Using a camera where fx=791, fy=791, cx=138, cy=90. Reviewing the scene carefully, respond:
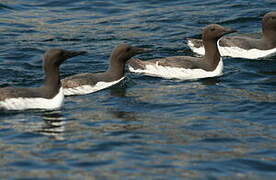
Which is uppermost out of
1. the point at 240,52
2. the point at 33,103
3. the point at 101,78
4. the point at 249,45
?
the point at 33,103

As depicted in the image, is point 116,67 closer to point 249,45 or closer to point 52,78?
point 52,78

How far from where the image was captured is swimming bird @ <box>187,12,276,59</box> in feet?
55.6

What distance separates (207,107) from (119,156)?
3021mm

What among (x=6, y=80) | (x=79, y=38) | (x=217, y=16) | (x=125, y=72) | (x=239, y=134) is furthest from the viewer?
(x=217, y=16)

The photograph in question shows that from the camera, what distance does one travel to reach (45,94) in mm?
12734

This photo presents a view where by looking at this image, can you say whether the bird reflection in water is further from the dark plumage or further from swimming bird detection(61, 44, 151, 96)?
the dark plumage

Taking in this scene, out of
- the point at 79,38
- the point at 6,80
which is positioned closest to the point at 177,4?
the point at 79,38

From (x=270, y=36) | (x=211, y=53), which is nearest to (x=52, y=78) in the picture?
(x=211, y=53)

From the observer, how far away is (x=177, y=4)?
22469 mm

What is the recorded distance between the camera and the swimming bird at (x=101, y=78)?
45.9 feet

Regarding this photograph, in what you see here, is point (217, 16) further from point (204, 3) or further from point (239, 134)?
point (239, 134)

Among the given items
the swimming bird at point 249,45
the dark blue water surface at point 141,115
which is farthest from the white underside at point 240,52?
the dark blue water surface at point 141,115

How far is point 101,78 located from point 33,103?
88.3 inches

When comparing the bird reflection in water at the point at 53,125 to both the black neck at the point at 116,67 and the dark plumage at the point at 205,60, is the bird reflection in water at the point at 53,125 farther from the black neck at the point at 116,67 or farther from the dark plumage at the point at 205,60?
the dark plumage at the point at 205,60
